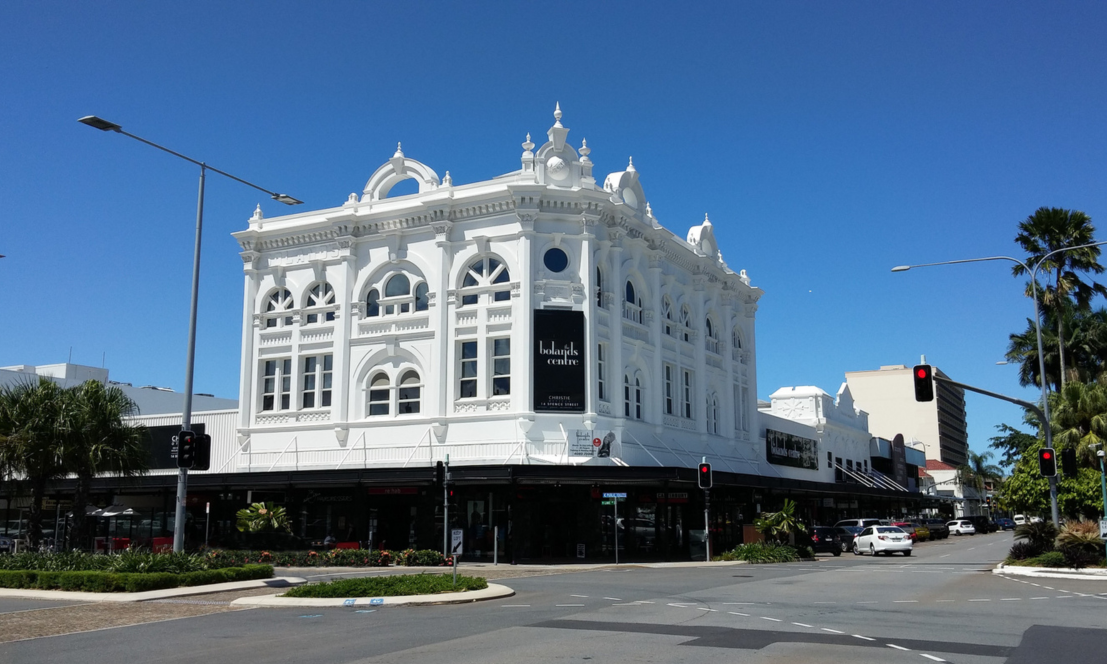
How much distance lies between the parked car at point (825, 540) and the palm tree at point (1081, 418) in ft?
33.3

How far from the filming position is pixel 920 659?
11.4m

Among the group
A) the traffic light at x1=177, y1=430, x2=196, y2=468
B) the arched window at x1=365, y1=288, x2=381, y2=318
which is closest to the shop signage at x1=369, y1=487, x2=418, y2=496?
the arched window at x1=365, y1=288, x2=381, y2=318

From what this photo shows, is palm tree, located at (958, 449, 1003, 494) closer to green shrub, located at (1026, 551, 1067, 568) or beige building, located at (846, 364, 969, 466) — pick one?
beige building, located at (846, 364, 969, 466)

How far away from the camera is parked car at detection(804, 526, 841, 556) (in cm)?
4303

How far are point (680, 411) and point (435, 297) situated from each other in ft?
43.9

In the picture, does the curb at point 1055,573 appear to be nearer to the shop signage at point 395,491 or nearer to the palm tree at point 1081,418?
the palm tree at point 1081,418

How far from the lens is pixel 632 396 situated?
42625 mm

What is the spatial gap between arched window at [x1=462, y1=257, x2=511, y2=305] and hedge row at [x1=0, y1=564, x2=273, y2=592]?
1831cm

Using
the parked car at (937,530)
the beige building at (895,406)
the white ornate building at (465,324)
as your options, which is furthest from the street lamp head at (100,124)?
the beige building at (895,406)

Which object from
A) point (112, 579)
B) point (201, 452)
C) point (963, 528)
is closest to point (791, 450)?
point (963, 528)

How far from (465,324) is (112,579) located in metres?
20.6

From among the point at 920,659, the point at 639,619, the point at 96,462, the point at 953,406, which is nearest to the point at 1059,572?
the point at 639,619

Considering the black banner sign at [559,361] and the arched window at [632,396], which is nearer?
the black banner sign at [559,361]

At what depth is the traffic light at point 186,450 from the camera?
862 inches
